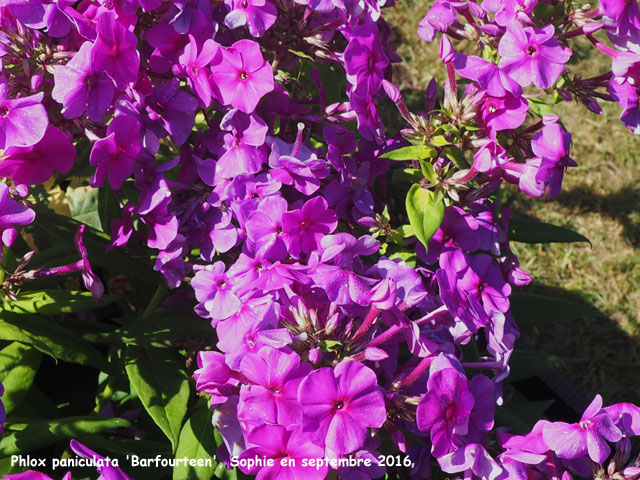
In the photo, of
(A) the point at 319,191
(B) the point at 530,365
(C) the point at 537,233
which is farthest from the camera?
(B) the point at 530,365

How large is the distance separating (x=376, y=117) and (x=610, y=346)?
2002 mm

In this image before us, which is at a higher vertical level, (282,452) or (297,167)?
(297,167)

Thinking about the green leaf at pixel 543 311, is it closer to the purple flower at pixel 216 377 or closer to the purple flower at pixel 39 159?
the purple flower at pixel 216 377

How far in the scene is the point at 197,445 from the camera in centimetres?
154

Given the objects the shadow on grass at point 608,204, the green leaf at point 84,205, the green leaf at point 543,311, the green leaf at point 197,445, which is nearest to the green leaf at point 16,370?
the green leaf at point 197,445

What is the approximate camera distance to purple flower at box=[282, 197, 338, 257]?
1351mm

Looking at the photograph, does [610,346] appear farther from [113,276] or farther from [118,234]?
[118,234]

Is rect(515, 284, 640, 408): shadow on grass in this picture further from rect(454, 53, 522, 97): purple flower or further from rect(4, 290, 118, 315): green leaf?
rect(4, 290, 118, 315): green leaf

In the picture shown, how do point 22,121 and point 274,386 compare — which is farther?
point 22,121

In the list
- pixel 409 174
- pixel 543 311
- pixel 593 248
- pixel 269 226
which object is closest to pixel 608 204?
pixel 593 248

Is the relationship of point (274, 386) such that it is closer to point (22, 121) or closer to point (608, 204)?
point (22, 121)

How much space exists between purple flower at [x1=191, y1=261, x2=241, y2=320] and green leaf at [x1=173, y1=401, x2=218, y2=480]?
316 mm

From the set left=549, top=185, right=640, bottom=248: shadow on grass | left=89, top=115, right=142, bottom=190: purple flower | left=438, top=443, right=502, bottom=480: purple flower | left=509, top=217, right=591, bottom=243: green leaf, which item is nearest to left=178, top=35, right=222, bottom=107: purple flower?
left=89, top=115, right=142, bottom=190: purple flower

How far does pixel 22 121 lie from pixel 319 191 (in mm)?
Answer: 627
